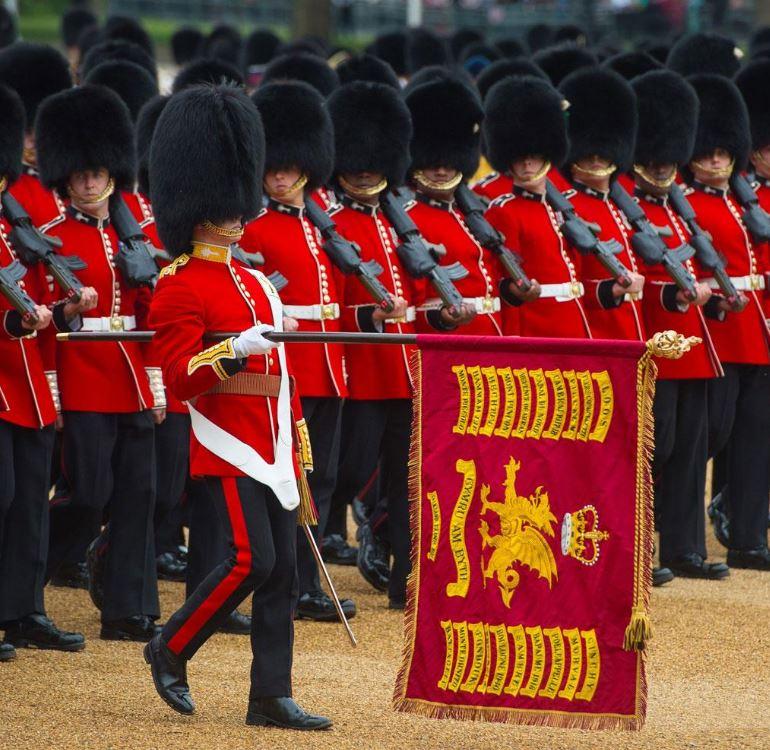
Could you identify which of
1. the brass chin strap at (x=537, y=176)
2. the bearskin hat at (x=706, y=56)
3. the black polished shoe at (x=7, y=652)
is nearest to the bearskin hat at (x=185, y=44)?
the bearskin hat at (x=706, y=56)

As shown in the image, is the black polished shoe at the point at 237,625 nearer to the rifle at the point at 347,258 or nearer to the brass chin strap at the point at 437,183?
the rifle at the point at 347,258

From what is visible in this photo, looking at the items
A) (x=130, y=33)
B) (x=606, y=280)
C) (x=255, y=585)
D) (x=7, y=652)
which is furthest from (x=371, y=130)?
(x=130, y=33)

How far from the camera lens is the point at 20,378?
214 inches

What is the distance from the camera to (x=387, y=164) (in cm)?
645

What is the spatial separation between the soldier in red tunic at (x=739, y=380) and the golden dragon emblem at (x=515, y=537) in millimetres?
2823

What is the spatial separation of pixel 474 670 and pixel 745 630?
1862 millimetres

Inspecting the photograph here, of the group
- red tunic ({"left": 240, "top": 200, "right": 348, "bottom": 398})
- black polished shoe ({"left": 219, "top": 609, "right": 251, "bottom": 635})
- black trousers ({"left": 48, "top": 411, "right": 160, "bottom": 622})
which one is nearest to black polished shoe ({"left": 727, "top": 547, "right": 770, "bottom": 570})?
red tunic ({"left": 240, "top": 200, "right": 348, "bottom": 398})

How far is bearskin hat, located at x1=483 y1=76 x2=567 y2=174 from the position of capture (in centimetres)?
700

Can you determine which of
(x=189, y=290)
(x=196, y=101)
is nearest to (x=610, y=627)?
(x=189, y=290)

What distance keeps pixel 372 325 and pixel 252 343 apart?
173 centimetres

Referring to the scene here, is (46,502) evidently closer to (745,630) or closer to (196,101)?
(196,101)

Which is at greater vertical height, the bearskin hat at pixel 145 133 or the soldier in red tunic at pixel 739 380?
the bearskin hat at pixel 145 133

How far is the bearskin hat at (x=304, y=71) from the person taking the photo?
8.52 meters

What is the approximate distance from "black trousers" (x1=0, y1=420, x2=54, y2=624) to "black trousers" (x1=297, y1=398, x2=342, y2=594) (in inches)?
33.0
